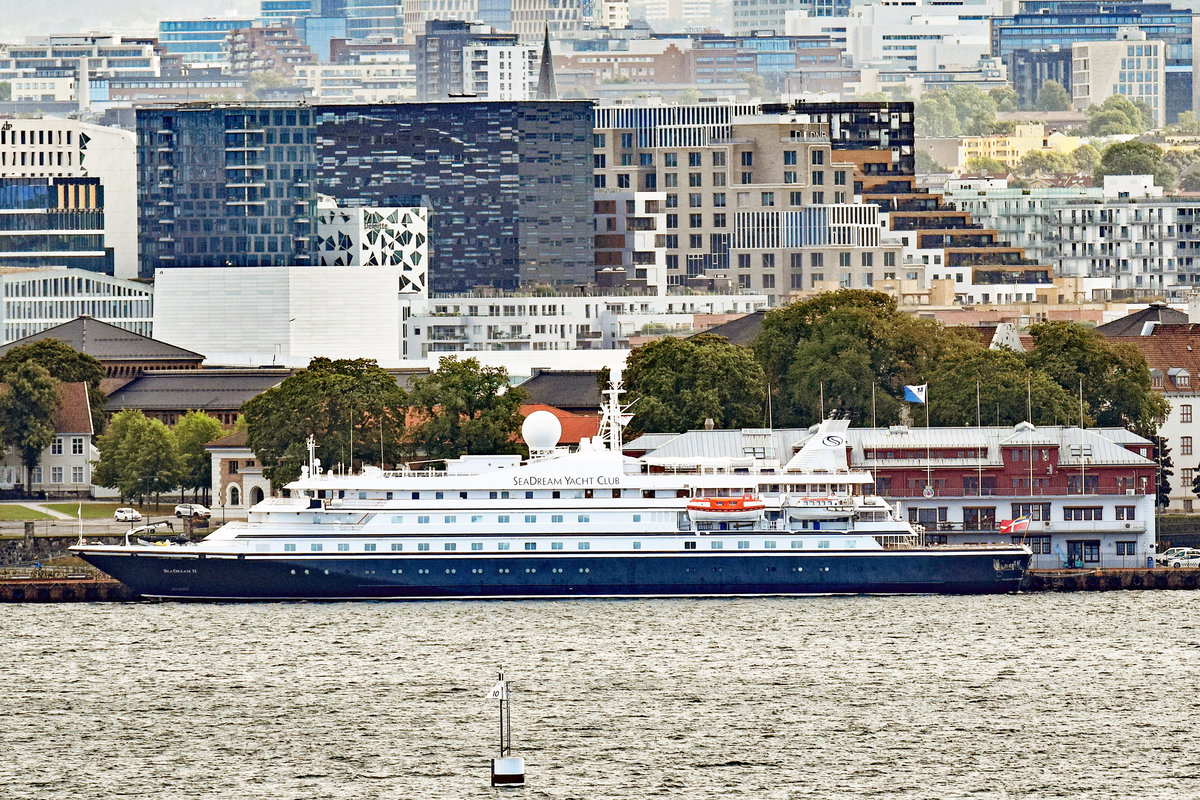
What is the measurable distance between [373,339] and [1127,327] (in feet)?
167

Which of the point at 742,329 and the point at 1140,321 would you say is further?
the point at 742,329

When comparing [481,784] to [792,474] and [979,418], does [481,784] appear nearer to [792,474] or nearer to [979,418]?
[792,474]

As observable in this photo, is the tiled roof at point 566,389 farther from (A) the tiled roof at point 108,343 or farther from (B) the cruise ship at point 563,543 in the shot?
(B) the cruise ship at point 563,543

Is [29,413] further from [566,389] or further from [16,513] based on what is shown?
[566,389]

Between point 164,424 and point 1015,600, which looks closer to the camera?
point 1015,600

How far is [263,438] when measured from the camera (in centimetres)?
13438

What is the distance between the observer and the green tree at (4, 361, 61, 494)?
152375 mm

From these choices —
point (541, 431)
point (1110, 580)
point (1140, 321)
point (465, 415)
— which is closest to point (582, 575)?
point (541, 431)

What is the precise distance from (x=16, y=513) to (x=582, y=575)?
37361 millimetres

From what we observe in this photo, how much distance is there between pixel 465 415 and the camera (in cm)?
13338

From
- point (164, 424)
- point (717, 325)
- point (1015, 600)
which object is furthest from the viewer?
point (717, 325)

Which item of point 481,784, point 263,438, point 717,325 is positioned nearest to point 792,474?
point 263,438

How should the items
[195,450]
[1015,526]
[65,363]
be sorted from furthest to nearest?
[65,363], [195,450], [1015,526]

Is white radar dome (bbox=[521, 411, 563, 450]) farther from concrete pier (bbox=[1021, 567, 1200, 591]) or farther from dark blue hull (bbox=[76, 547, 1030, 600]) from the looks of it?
concrete pier (bbox=[1021, 567, 1200, 591])
